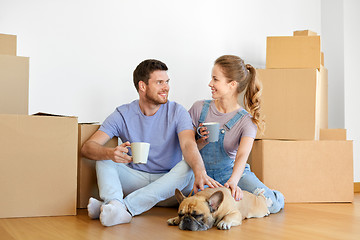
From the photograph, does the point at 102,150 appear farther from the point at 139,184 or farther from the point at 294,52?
the point at 294,52

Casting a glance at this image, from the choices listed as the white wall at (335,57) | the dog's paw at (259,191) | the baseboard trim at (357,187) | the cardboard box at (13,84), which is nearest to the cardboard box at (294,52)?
the white wall at (335,57)

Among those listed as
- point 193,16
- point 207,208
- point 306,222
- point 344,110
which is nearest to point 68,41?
point 193,16

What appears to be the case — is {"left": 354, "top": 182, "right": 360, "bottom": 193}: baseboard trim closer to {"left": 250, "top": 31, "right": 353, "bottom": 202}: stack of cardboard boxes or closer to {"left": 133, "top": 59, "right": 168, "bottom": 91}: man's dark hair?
{"left": 250, "top": 31, "right": 353, "bottom": 202}: stack of cardboard boxes

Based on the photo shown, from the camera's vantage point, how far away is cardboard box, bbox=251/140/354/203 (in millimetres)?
2354

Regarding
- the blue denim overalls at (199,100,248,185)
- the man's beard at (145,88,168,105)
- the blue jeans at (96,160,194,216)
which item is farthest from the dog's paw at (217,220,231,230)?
the man's beard at (145,88,168,105)

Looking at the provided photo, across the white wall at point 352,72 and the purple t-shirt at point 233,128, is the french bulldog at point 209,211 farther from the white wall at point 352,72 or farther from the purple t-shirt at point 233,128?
the white wall at point 352,72

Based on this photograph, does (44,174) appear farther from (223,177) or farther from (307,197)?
(307,197)

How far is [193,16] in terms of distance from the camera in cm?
277

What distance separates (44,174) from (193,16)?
1.44 m

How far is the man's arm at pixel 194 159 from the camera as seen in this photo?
1.75 m

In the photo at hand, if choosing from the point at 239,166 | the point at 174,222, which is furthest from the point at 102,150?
the point at 239,166

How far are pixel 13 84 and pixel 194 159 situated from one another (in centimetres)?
87

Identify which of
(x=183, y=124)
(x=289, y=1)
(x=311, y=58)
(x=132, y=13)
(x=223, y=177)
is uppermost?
(x=289, y=1)

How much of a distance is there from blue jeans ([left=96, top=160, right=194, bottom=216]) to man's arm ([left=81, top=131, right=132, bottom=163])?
1.9 inches
